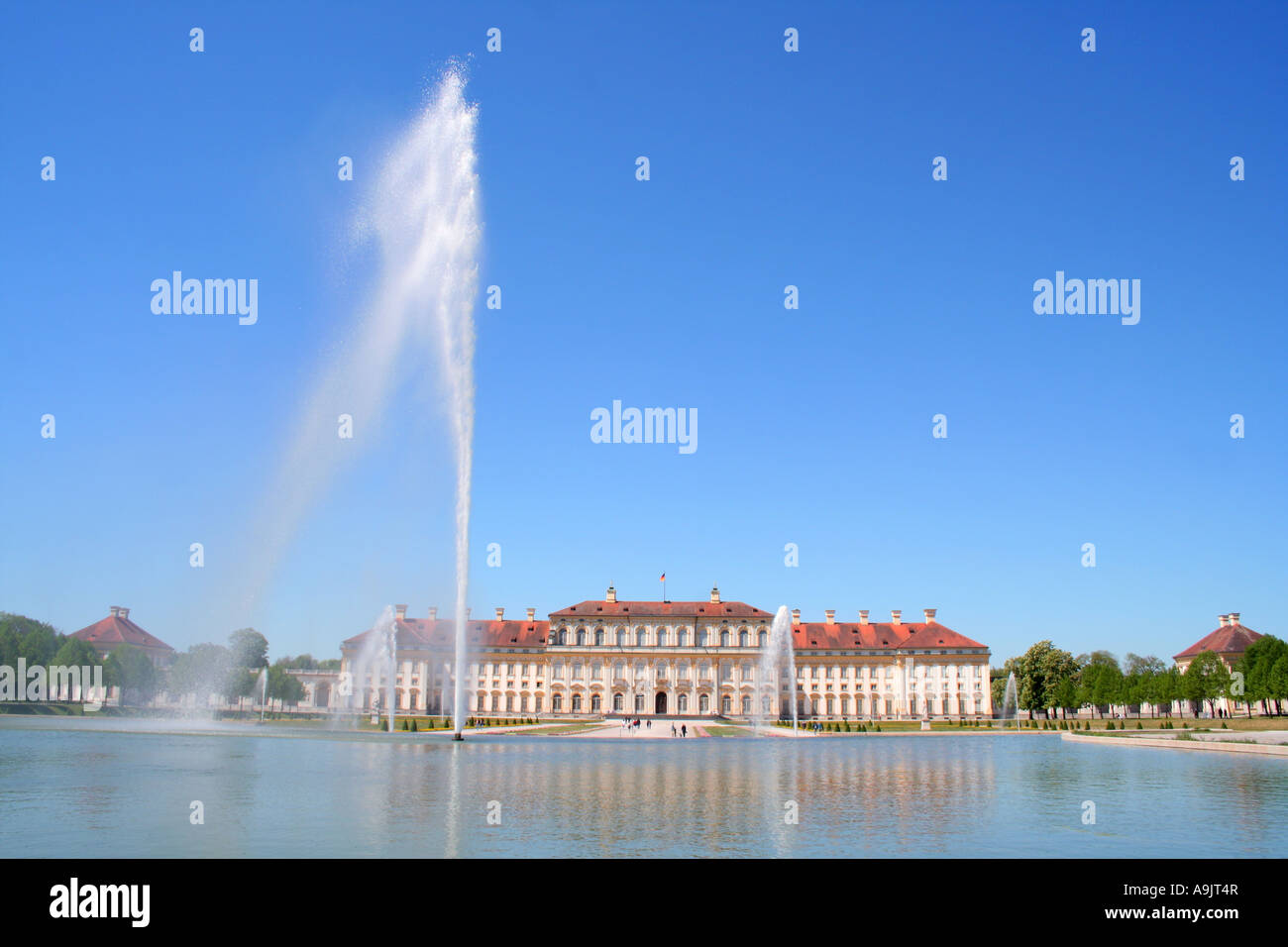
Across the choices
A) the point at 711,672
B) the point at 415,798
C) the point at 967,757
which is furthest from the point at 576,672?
the point at 415,798

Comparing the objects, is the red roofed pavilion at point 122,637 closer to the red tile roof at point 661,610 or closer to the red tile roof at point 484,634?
the red tile roof at point 484,634

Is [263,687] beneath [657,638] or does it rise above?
beneath

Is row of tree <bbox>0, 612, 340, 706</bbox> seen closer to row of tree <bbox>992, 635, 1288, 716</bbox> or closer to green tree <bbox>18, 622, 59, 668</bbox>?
green tree <bbox>18, 622, 59, 668</bbox>

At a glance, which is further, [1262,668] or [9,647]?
[9,647]

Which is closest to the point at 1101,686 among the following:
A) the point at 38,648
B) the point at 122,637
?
the point at 38,648

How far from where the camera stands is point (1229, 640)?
96.2m

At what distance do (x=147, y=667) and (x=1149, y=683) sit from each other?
262 ft

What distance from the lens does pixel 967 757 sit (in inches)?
1506

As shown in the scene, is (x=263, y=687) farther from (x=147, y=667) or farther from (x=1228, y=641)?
(x=1228, y=641)

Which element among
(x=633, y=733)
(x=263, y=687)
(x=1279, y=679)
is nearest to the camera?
(x=633, y=733)
